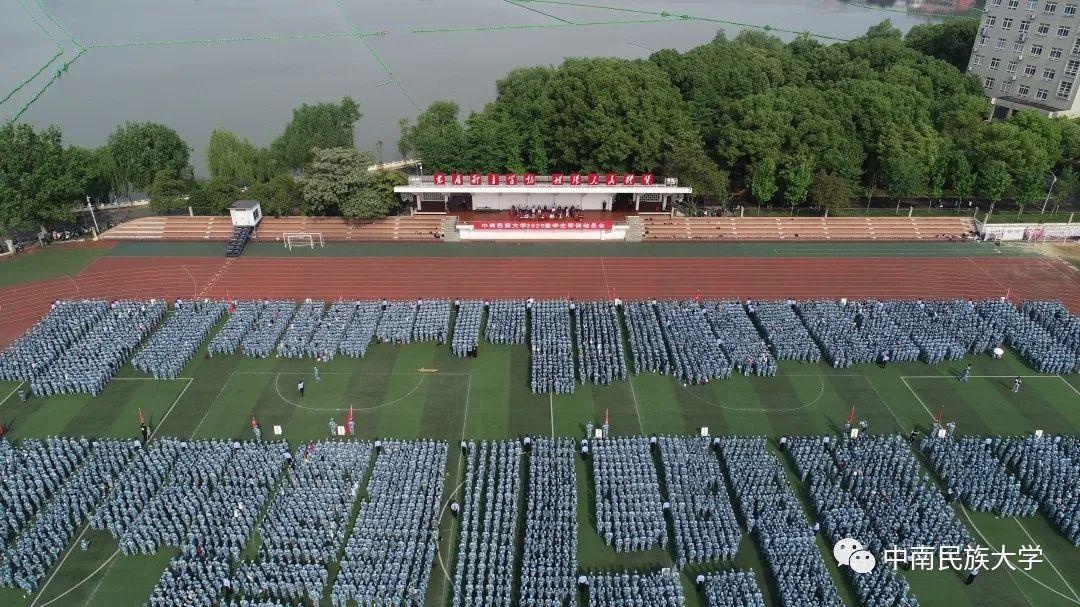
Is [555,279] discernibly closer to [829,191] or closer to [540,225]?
[540,225]

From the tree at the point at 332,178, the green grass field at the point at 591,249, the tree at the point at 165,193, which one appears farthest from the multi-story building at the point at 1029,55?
the tree at the point at 165,193

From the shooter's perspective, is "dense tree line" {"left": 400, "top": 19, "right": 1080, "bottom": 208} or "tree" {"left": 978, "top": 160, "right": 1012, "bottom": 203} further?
"dense tree line" {"left": 400, "top": 19, "right": 1080, "bottom": 208}

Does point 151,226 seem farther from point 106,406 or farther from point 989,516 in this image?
point 989,516

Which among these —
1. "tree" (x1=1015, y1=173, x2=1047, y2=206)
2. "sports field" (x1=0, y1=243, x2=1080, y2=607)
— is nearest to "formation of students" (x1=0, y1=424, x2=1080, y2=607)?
"sports field" (x1=0, y1=243, x2=1080, y2=607)

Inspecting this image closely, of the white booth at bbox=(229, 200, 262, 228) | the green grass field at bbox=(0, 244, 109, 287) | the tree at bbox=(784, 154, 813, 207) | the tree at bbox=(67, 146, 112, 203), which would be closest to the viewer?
the green grass field at bbox=(0, 244, 109, 287)

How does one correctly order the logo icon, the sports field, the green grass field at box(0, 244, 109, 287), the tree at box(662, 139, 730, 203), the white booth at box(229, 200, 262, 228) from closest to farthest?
the logo icon → the sports field → the green grass field at box(0, 244, 109, 287) → the white booth at box(229, 200, 262, 228) → the tree at box(662, 139, 730, 203)

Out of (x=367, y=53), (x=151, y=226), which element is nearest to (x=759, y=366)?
(x=151, y=226)

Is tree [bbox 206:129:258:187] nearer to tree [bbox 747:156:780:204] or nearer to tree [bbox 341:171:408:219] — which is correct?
tree [bbox 341:171:408:219]

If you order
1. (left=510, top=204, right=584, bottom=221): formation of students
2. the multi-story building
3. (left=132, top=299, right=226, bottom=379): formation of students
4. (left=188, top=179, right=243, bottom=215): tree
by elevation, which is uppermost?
the multi-story building
